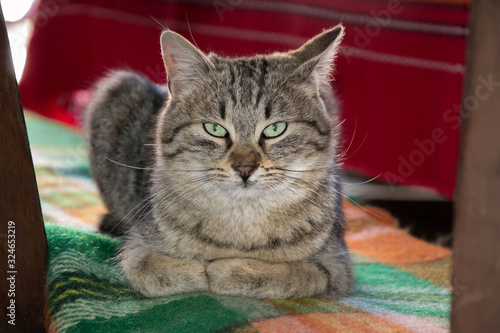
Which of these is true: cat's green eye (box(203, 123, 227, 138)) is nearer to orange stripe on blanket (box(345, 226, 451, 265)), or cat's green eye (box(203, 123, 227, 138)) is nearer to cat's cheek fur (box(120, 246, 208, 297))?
cat's cheek fur (box(120, 246, 208, 297))

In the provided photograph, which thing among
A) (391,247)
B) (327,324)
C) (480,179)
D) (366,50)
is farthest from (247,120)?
(366,50)

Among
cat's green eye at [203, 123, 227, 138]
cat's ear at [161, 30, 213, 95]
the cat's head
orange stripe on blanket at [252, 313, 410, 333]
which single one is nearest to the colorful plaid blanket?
orange stripe on blanket at [252, 313, 410, 333]

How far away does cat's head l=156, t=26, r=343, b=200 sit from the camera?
145 centimetres

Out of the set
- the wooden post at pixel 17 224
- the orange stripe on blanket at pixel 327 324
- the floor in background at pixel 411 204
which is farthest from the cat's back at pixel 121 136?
the floor in background at pixel 411 204

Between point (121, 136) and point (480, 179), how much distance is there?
157cm

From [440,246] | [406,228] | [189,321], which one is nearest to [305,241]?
[189,321]

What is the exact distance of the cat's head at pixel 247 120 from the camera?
1.45 m

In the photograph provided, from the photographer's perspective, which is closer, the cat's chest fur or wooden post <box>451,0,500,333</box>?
wooden post <box>451,0,500,333</box>

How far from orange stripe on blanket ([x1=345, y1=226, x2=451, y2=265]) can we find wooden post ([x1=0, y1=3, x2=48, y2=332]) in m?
1.24

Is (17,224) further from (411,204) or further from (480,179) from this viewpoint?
(411,204)

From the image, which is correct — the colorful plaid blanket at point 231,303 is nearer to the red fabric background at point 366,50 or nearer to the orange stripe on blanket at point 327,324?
the orange stripe on blanket at point 327,324

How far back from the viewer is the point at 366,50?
9.98ft

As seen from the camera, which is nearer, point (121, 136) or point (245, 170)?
point (245, 170)

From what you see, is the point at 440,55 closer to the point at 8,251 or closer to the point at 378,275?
the point at 378,275
